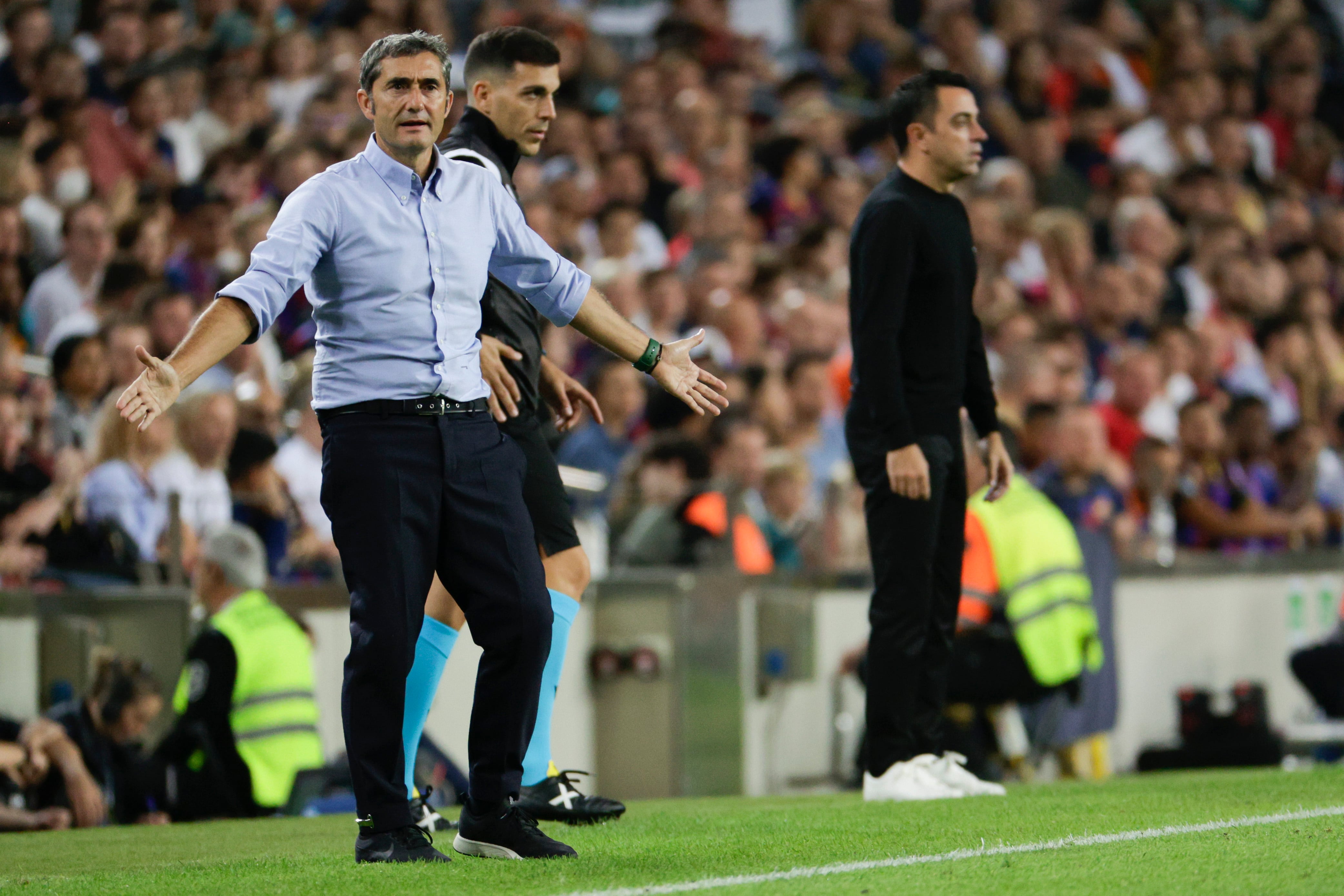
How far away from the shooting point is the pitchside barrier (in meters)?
7.95

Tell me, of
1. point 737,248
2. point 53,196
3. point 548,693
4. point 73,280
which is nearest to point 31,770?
point 548,693

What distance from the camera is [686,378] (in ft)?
15.8

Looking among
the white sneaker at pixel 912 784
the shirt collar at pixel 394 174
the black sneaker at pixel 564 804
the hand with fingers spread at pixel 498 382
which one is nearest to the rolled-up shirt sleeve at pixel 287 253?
the shirt collar at pixel 394 174

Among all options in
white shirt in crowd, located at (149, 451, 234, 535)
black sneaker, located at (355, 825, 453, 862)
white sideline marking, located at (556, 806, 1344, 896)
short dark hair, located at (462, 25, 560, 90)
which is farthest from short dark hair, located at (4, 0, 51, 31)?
white sideline marking, located at (556, 806, 1344, 896)

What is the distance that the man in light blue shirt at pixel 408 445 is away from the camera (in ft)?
14.9

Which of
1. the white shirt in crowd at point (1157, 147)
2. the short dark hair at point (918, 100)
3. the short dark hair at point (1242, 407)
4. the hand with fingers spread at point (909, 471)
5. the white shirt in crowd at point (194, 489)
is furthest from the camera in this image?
the white shirt in crowd at point (1157, 147)

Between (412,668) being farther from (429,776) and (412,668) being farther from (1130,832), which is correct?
(429,776)

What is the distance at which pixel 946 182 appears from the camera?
648 cm

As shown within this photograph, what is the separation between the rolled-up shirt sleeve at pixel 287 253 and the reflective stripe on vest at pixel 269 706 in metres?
3.31

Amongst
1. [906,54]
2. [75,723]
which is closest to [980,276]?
[906,54]

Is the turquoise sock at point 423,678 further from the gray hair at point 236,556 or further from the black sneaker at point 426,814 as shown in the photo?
the gray hair at point 236,556

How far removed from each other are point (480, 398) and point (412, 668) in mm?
896

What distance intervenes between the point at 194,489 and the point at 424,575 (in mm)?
4321

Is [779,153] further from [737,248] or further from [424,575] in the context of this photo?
[424,575]
